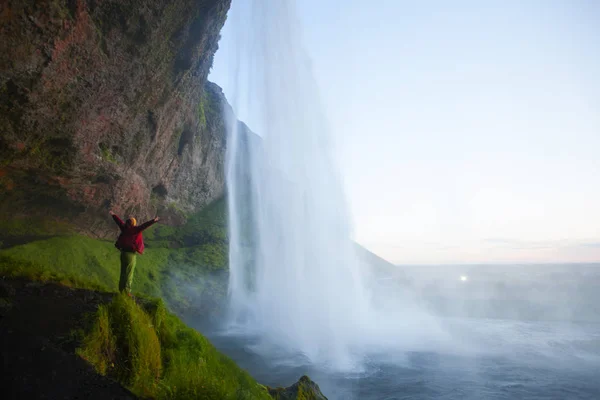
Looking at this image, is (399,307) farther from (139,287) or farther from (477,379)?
(139,287)

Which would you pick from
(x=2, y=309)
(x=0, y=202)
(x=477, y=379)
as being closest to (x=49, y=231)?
(x=0, y=202)

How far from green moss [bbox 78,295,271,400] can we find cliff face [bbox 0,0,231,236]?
13.2 meters

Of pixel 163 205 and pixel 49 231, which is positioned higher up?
pixel 163 205

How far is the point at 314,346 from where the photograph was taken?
→ 23.5 metres

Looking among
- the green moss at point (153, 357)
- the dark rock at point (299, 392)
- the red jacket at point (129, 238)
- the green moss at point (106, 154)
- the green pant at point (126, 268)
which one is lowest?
the dark rock at point (299, 392)

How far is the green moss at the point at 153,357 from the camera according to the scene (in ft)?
15.8

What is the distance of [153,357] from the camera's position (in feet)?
19.5

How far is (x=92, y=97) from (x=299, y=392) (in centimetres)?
1803

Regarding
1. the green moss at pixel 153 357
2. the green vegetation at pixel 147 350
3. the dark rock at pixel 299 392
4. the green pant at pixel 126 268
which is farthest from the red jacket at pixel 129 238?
the dark rock at pixel 299 392

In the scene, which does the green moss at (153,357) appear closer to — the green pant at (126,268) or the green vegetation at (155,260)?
the green pant at (126,268)

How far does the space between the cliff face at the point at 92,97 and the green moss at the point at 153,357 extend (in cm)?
1324

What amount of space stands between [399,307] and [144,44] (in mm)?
42791

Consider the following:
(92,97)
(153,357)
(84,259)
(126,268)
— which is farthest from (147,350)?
(84,259)

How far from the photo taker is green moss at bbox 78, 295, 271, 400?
480cm
